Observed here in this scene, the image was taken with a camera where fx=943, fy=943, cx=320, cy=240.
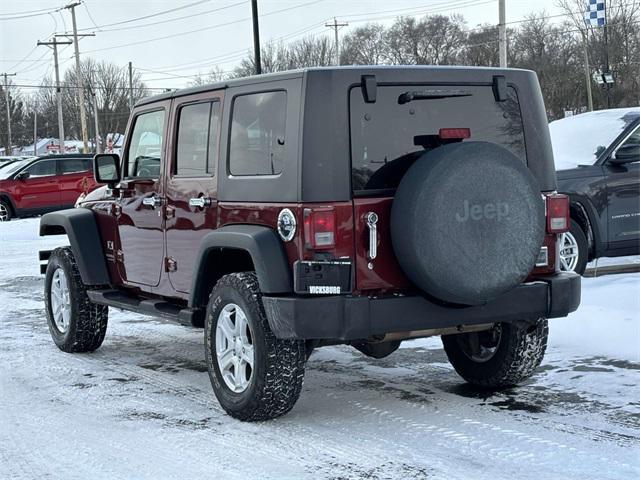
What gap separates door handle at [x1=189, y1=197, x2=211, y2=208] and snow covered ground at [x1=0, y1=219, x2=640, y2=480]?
1.22 m

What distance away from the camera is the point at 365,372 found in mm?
6633

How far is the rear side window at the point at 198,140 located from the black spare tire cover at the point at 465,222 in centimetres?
149

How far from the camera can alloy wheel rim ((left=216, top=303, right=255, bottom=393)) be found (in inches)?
210

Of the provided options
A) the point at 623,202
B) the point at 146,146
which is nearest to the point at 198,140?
the point at 146,146

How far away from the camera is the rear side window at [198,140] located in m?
5.87

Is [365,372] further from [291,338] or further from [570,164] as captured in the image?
[570,164]

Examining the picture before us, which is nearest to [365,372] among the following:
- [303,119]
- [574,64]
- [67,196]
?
[303,119]

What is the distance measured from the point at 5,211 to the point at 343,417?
2061 cm

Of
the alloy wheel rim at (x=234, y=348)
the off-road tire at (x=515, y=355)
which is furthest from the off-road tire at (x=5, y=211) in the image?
the off-road tire at (x=515, y=355)

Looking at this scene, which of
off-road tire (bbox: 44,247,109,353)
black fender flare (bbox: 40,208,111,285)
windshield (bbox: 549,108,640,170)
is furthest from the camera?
windshield (bbox: 549,108,640,170)

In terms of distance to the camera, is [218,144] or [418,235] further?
[218,144]

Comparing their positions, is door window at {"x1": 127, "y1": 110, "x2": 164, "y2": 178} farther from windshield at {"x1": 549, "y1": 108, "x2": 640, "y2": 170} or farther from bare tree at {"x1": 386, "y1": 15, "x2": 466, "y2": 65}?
bare tree at {"x1": 386, "y1": 15, "x2": 466, "y2": 65}

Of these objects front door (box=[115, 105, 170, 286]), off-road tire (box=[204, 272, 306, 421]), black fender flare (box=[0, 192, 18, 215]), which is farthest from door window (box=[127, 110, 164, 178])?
black fender flare (box=[0, 192, 18, 215])

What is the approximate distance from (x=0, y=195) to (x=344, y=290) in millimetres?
21025
